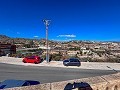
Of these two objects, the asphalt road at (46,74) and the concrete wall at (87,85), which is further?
the asphalt road at (46,74)

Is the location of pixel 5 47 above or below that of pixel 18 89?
above

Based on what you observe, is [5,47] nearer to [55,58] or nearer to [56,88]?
[55,58]

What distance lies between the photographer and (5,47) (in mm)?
54188

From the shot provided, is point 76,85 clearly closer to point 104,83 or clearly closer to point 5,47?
point 104,83

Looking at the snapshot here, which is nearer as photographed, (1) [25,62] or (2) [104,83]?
(2) [104,83]

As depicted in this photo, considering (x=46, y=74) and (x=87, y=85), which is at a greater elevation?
(x=87, y=85)

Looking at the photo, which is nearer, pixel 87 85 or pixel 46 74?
pixel 87 85

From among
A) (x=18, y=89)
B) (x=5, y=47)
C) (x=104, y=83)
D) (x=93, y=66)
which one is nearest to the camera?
(x=18, y=89)

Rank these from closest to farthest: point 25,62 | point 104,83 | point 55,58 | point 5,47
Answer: point 104,83 < point 25,62 < point 55,58 < point 5,47

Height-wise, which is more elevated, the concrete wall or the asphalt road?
the concrete wall

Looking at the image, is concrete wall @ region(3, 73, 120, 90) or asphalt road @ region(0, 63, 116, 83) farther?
asphalt road @ region(0, 63, 116, 83)

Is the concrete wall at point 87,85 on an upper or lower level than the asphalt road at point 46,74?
upper

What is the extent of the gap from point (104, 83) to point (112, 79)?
434 millimetres

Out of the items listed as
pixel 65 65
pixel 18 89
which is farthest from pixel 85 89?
pixel 65 65
